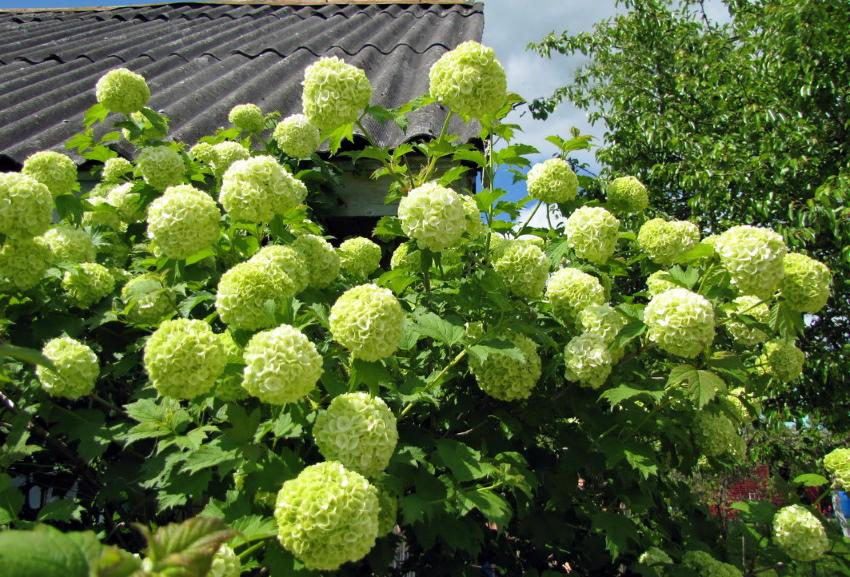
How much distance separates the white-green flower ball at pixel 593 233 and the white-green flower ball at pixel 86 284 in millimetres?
1778

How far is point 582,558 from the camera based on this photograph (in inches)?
105

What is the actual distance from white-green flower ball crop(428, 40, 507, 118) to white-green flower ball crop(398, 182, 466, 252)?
15.7 inches

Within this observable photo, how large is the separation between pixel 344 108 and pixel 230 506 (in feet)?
4.74

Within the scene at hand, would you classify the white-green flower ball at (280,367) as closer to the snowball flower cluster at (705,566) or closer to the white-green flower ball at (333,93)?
the white-green flower ball at (333,93)

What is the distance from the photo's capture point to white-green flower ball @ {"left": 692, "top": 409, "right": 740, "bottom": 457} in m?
2.56

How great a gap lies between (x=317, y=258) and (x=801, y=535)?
2.24 m

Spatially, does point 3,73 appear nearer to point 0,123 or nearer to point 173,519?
point 0,123

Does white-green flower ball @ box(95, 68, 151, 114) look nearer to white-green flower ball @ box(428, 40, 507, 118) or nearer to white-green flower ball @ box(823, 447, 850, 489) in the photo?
white-green flower ball @ box(428, 40, 507, 118)

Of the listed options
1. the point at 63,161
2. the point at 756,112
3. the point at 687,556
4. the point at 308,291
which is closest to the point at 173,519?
the point at 308,291

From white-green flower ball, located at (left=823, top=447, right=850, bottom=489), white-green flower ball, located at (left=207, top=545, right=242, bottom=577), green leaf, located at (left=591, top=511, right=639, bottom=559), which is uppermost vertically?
white-green flower ball, located at (left=207, top=545, right=242, bottom=577)

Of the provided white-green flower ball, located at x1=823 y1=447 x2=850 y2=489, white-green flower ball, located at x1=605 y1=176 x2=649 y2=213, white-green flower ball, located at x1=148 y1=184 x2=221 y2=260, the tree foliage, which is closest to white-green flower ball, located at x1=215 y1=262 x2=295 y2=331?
white-green flower ball, located at x1=148 y1=184 x2=221 y2=260

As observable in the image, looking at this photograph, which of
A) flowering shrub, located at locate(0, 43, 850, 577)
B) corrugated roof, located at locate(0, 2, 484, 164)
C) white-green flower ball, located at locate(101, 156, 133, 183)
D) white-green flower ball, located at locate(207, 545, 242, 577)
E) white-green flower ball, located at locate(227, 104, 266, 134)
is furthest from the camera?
corrugated roof, located at locate(0, 2, 484, 164)

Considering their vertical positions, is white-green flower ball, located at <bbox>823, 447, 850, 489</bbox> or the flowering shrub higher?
the flowering shrub

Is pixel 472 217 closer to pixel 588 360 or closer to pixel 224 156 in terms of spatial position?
pixel 588 360
